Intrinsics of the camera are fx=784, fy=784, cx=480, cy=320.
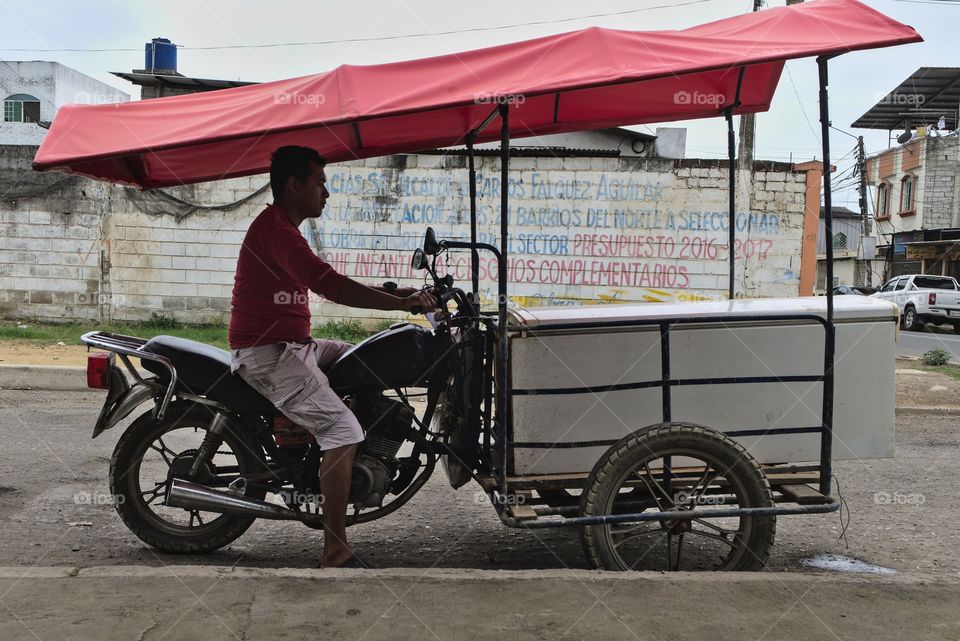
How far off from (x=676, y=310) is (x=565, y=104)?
1.35m

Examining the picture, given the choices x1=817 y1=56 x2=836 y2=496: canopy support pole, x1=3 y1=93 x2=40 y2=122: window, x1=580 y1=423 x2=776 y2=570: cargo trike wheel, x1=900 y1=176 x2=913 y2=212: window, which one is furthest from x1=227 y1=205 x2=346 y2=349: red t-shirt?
x1=900 y1=176 x2=913 y2=212: window

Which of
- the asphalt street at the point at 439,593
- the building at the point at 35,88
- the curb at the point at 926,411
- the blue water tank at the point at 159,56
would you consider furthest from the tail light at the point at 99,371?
the building at the point at 35,88

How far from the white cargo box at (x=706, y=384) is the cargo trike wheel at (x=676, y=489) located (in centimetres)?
21

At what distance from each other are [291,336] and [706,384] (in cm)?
166

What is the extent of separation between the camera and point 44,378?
26.0 feet

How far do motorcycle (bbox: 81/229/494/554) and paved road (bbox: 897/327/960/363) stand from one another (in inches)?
489

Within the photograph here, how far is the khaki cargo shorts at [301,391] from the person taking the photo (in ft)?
9.93

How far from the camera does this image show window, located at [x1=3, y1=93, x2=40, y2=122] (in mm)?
32344

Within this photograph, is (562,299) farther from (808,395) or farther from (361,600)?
(361,600)

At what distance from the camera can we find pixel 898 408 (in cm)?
757

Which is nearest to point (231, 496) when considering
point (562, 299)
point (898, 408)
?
point (898, 408)

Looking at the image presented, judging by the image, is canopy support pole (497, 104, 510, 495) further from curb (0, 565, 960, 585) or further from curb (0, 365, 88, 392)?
curb (0, 365, 88, 392)

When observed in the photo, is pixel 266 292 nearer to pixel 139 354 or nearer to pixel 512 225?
pixel 139 354

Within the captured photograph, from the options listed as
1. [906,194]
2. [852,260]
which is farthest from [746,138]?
[852,260]
